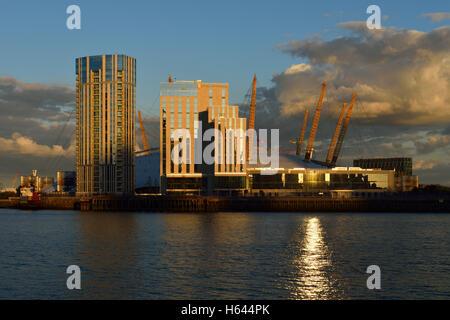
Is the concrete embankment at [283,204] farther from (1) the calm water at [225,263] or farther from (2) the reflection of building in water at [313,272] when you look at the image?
(2) the reflection of building in water at [313,272]

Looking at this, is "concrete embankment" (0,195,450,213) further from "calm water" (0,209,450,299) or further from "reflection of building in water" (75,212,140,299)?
"reflection of building in water" (75,212,140,299)

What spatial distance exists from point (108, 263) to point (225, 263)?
13.4 m

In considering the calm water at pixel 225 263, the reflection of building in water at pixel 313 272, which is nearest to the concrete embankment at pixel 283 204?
the calm water at pixel 225 263

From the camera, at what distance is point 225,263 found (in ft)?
214

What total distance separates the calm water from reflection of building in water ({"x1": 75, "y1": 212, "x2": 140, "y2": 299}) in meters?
0.10

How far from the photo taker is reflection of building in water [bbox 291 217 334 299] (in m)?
49.2

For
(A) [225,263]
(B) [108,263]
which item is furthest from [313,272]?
(B) [108,263]

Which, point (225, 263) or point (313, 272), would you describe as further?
point (225, 263)

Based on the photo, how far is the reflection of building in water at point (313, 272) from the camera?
161 ft

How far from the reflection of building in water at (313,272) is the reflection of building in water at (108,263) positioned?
15407mm

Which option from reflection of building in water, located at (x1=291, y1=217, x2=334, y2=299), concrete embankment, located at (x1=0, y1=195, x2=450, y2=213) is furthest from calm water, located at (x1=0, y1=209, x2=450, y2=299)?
concrete embankment, located at (x1=0, y1=195, x2=450, y2=213)

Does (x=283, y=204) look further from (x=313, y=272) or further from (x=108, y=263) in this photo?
(x=313, y=272)
